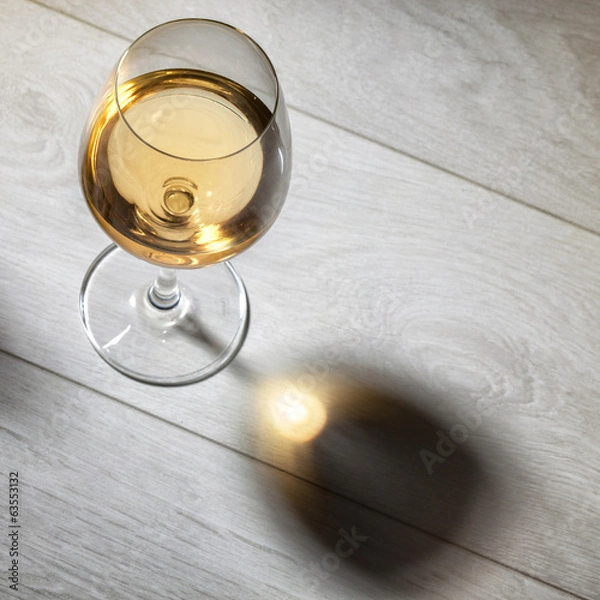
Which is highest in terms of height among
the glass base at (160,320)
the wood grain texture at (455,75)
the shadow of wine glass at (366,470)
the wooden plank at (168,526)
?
the wood grain texture at (455,75)

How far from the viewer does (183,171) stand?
48 centimetres

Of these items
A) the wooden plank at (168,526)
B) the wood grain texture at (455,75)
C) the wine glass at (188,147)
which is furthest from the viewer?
the wood grain texture at (455,75)

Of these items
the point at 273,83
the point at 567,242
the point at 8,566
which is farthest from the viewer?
the point at 567,242

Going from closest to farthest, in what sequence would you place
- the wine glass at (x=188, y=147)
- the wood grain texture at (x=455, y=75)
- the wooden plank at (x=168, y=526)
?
the wine glass at (x=188, y=147) < the wooden plank at (x=168, y=526) < the wood grain texture at (x=455, y=75)

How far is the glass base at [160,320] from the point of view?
654 mm

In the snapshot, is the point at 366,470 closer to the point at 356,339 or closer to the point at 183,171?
the point at 356,339

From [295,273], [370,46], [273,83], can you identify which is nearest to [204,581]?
[295,273]

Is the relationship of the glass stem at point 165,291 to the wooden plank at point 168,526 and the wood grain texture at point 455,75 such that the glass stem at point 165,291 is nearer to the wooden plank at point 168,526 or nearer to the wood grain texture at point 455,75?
the wooden plank at point 168,526

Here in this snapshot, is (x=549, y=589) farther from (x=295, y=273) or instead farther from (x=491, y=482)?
(x=295, y=273)

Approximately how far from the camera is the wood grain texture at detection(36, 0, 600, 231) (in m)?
0.72

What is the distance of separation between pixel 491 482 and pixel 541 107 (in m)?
0.34

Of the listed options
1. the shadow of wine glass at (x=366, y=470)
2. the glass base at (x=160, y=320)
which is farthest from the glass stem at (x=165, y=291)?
the shadow of wine glass at (x=366, y=470)

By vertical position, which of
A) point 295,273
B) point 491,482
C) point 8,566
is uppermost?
point 295,273

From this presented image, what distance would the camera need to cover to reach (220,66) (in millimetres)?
490
